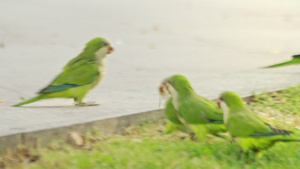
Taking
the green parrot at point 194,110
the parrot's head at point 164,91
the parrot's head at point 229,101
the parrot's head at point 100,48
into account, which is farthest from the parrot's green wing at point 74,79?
the parrot's head at point 229,101

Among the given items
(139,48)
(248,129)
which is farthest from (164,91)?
(139,48)

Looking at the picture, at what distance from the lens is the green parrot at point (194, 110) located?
434 centimetres

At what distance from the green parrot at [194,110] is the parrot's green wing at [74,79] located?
964 millimetres

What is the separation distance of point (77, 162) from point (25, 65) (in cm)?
421

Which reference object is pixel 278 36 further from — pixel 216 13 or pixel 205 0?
pixel 205 0

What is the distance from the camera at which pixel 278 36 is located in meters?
11.6

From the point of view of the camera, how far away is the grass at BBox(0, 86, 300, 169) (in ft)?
12.8

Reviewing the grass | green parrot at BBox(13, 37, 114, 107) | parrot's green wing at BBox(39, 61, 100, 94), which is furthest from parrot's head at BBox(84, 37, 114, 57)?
the grass

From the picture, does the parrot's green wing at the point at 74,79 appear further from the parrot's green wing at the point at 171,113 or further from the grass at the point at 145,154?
the parrot's green wing at the point at 171,113

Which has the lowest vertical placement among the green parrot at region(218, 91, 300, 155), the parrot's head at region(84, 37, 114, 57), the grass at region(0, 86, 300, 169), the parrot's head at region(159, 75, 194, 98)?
the grass at region(0, 86, 300, 169)

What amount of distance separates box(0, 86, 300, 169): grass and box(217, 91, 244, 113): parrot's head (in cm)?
33

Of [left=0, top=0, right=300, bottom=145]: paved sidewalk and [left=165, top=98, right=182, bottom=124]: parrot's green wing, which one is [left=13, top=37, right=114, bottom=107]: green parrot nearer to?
[left=0, top=0, right=300, bottom=145]: paved sidewalk

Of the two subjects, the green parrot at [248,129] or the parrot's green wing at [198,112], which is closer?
the green parrot at [248,129]

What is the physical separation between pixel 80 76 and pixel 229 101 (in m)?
1.59
